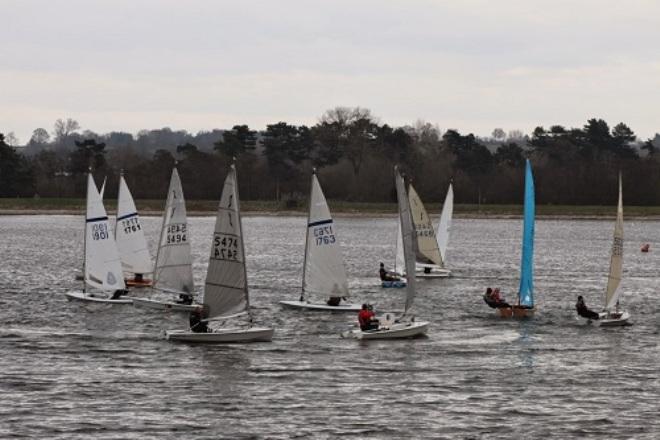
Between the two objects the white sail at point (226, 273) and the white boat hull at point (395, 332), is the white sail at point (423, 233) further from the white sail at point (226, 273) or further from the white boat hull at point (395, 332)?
the white sail at point (226, 273)

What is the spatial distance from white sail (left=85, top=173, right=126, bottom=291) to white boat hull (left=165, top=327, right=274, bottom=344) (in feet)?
37.7

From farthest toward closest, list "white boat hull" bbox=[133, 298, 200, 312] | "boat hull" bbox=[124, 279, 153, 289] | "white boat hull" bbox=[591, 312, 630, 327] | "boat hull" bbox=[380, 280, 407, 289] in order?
"boat hull" bbox=[380, 280, 407, 289] → "boat hull" bbox=[124, 279, 153, 289] → "white boat hull" bbox=[133, 298, 200, 312] → "white boat hull" bbox=[591, 312, 630, 327]

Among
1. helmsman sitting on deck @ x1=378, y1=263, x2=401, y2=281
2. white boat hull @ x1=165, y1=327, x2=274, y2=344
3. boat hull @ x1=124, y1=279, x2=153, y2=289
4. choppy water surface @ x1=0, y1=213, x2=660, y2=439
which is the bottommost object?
choppy water surface @ x1=0, y1=213, x2=660, y2=439

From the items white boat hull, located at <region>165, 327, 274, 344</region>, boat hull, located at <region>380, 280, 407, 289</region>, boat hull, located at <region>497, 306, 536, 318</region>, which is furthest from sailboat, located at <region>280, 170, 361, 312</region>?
boat hull, located at <region>380, 280, 407, 289</region>

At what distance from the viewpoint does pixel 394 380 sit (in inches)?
1614

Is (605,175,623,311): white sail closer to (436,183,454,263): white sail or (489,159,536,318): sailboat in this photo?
(489,159,536,318): sailboat

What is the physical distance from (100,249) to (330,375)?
803 inches

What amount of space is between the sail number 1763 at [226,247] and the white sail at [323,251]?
925 centimetres

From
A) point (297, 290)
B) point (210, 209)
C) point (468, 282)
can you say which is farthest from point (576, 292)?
point (210, 209)

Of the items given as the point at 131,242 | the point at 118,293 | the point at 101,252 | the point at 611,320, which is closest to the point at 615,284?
the point at 611,320

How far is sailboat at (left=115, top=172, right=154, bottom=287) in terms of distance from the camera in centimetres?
6312

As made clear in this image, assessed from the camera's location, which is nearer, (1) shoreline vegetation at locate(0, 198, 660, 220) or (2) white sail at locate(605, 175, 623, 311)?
(2) white sail at locate(605, 175, 623, 311)

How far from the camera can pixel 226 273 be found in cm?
4691

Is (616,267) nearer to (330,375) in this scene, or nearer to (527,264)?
(527,264)
